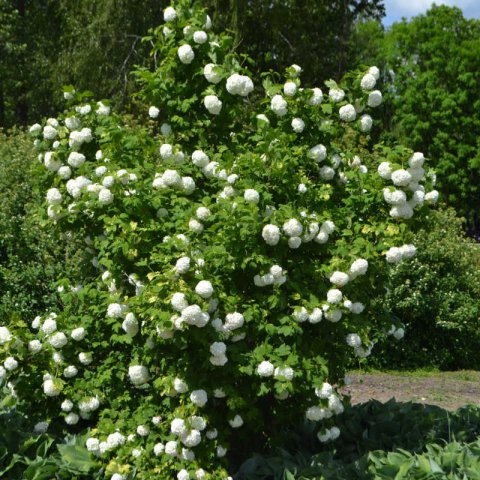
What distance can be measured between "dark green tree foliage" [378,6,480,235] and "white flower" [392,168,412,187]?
74.3 ft

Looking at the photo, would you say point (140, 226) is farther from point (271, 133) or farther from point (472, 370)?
point (472, 370)

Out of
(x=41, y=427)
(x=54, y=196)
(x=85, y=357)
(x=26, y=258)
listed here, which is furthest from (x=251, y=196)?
(x=26, y=258)

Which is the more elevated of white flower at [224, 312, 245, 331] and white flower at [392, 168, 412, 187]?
white flower at [392, 168, 412, 187]

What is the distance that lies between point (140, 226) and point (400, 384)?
5.45 m

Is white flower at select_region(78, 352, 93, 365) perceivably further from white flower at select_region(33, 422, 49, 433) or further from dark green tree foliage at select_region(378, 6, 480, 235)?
dark green tree foliage at select_region(378, 6, 480, 235)

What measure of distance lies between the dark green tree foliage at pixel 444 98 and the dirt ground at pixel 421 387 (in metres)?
17.0

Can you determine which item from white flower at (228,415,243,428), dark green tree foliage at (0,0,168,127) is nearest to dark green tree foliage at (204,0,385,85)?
dark green tree foliage at (0,0,168,127)

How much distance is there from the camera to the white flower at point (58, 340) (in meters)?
4.20

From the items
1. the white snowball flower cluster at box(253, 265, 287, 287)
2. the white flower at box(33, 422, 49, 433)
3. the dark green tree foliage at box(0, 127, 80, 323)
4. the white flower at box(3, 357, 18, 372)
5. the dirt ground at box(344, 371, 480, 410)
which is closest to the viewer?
the white snowball flower cluster at box(253, 265, 287, 287)

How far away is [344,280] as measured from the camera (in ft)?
12.6

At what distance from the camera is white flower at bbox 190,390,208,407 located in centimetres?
364

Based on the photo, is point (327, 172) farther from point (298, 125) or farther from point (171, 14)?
point (171, 14)

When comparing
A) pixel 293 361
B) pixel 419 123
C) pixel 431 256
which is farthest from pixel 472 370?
pixel 419 123

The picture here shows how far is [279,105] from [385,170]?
0.69 metres
